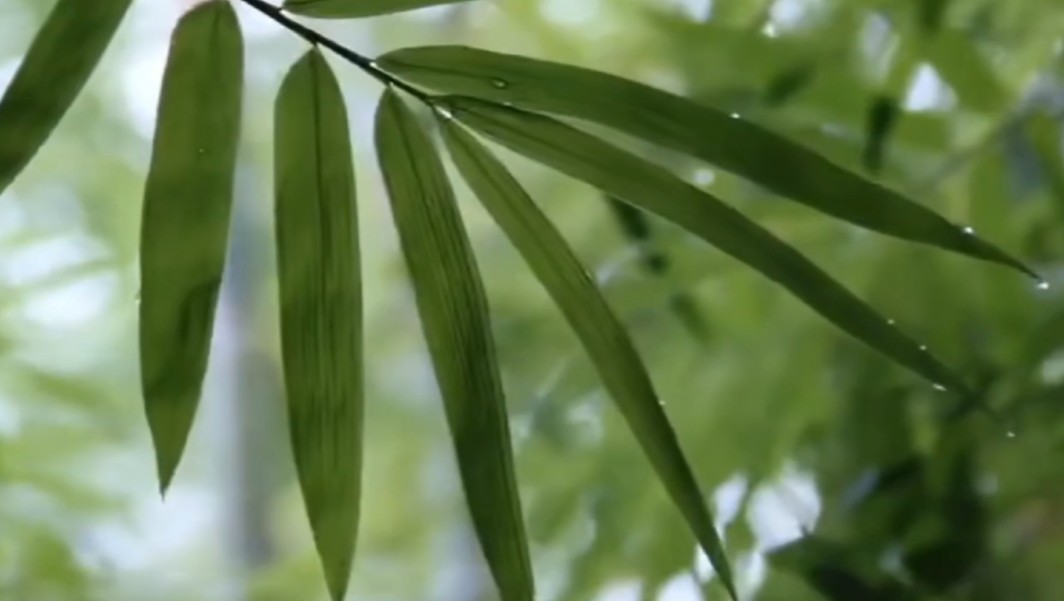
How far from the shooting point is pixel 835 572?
2.23 ft

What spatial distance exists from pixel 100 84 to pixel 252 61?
0.28 ft

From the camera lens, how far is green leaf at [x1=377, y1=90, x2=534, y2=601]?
1.55ft

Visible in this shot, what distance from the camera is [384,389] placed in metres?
0.75

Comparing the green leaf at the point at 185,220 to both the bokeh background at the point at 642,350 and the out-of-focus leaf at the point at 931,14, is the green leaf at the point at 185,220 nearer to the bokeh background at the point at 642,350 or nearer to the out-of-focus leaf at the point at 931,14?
the bokeh background at the point at 642,350

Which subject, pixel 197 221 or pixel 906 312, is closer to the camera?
pixel 197 221

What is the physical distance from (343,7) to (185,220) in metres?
0.10

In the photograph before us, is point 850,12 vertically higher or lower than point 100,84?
lower

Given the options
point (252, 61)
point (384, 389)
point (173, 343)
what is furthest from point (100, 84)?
point (173, 343)

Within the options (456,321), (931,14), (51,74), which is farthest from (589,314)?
(931,14)

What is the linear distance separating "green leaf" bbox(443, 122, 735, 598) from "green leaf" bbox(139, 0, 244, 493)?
9 cm

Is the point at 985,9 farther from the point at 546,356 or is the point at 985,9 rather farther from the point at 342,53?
the point at 342,53

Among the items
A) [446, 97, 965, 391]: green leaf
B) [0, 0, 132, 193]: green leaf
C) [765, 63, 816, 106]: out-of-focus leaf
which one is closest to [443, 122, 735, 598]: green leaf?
[446, 97, 965, 391]: green leaf

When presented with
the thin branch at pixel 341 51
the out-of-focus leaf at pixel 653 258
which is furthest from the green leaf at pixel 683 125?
the out-of-focus leaf at pixel 653 258

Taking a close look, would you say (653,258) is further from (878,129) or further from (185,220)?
(185,220)
